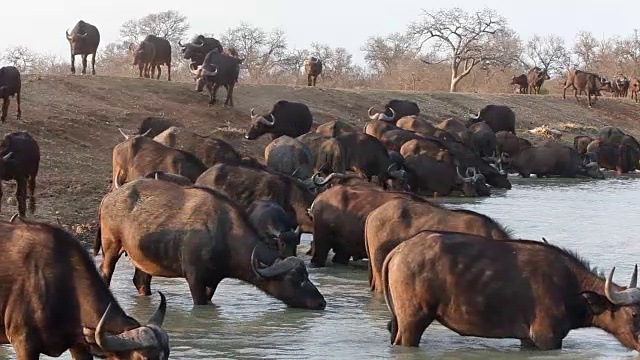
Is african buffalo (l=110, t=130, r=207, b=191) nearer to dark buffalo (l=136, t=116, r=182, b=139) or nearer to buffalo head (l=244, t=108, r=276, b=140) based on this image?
dark buffalo (l=136, t=116, r=182, b=139)

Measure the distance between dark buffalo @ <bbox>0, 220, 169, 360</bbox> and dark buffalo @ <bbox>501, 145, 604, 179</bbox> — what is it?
23516 mm

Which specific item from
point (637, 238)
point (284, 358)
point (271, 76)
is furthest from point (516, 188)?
point (271, 76)

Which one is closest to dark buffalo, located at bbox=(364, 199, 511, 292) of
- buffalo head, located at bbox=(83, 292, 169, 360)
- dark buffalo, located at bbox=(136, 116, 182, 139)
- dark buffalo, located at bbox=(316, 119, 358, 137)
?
buffalo head, located at bbox=(83, 292, 169, 360)

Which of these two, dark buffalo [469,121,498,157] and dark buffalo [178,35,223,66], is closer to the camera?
dark buffalo [469,121,498,157]

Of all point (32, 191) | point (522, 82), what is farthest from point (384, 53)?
point (32, 191)

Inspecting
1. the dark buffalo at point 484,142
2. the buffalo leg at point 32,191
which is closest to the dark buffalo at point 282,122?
the dark buffalo at point 484,142

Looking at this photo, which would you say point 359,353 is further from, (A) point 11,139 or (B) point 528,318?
(A) point 11,139

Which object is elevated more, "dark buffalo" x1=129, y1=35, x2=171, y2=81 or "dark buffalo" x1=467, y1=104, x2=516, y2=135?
"dark buffalo" x1=129, y1=35, x2=171, y2=81

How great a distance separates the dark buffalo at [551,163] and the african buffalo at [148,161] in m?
15.7

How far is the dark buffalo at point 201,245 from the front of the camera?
1048cm

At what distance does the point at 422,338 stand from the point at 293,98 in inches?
978

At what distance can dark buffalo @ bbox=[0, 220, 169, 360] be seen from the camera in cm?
695

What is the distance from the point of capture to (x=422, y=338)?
380 inches

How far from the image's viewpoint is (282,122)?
26312mm
